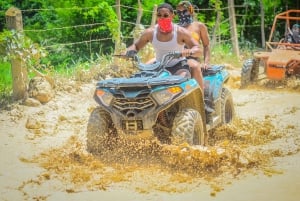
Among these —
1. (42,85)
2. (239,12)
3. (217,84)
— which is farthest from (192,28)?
(239,12)

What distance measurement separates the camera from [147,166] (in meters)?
6.07

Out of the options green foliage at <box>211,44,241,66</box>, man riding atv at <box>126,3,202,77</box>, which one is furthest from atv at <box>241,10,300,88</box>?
man riding atv at <box>126,3,202,77</box>

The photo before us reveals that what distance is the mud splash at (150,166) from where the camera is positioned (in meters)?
5.58

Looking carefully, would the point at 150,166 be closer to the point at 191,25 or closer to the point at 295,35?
the point at 191,25

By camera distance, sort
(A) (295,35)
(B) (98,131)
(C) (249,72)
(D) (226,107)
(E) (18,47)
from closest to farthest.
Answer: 1. (B) (98,131)
2. (D) (226,107)
3. (E) (18,47)
4. (C) (249,72)
5. (A) (295,35)

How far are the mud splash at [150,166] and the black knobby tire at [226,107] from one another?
0.92 m

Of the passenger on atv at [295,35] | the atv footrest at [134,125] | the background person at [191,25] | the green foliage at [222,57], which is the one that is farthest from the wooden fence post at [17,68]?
the green foliage at [222,57]

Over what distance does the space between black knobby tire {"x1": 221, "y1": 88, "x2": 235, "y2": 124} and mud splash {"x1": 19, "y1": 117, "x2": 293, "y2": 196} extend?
0.92 m

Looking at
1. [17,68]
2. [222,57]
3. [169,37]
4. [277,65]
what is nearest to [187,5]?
[169,37]

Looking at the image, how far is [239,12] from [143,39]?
12.1 m

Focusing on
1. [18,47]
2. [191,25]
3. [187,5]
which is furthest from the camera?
[18,47]

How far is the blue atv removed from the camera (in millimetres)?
5887

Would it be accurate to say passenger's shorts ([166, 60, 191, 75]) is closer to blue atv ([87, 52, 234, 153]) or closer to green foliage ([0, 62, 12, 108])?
blue atv ([87, 52, 234, 153])

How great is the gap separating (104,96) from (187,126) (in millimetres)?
883
